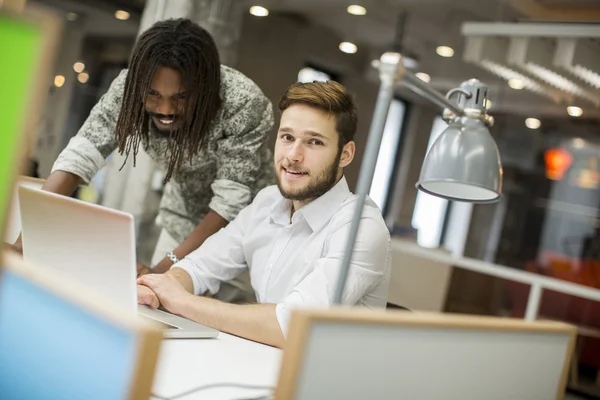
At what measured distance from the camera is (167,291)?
5.75ft

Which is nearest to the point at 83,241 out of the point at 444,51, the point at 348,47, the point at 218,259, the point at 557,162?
the point at 218,259

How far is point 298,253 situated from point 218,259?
27 cm

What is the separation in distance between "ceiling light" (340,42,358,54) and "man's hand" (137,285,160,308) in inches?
138

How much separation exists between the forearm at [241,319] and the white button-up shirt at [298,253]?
1.0 inches

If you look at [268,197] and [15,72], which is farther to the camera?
[268,197]

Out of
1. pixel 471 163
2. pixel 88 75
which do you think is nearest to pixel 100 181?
pixel 88 75

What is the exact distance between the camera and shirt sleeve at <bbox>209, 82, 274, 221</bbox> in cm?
226

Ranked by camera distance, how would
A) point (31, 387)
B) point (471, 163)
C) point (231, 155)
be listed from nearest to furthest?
1. point (31, 387)
2. point (471, 163)
3. point (231, 155)

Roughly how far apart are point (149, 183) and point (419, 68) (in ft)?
9.83

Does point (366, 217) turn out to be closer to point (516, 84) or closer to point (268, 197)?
point (268, 197)

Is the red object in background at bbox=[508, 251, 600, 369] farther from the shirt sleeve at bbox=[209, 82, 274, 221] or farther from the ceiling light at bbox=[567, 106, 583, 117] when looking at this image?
the shirt sleeve at bbox=[209, 82, 274, 221]

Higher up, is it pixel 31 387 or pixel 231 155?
pixel 231 155

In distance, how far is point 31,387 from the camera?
3.17 ft

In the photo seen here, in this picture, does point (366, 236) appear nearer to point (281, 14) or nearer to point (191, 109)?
point (191, 109)
